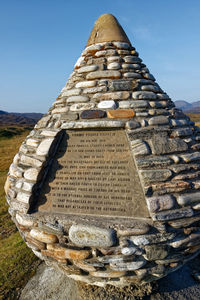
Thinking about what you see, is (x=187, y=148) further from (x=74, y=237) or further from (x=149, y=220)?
(x=74, y=237)

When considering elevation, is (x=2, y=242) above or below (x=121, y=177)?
below

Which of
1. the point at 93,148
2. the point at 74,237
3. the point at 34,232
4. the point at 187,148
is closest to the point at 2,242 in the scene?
the point at 34,232

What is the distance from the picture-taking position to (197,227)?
8.23 feet

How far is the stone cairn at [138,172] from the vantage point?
7.68 ft

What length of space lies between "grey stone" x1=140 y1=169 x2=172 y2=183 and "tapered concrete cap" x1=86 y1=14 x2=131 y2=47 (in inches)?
92.4

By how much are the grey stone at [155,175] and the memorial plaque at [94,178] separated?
0.43 ft

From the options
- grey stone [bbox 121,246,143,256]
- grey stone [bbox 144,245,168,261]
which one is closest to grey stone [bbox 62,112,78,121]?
grey stone [bbox 121,246,143,256]

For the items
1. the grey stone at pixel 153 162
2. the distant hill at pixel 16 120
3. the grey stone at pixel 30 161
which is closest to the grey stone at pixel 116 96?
the grey stone at pixel 153 162

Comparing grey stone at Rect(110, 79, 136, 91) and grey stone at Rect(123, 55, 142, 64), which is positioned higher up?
grey stone at Rect(123, 55, 142, 64)

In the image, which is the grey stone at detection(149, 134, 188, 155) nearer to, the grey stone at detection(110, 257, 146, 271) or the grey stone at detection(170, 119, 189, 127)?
the grey stone at detection(170, 119, 189, 127)

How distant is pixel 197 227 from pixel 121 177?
3.66 feet

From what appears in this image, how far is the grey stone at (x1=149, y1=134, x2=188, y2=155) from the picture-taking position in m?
2.59

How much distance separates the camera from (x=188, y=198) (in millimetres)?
2430

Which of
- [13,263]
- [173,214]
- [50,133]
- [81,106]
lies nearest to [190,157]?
[173,214]
